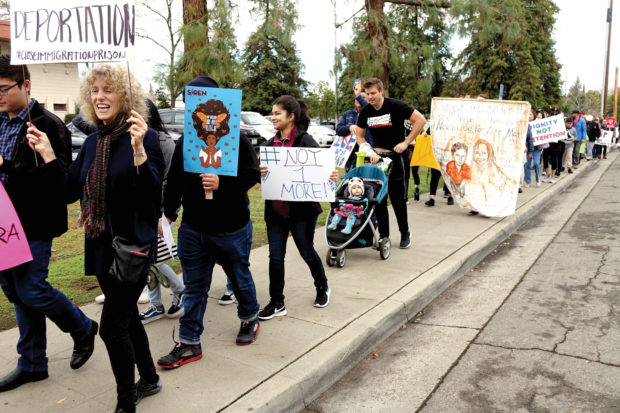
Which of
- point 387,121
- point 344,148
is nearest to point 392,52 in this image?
point 344,148

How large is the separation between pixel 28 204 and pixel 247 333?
5.49ft

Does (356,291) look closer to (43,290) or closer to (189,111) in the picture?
(189,111)

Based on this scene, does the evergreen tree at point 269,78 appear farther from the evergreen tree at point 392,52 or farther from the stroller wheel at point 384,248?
the stroller wheel at point 384,248

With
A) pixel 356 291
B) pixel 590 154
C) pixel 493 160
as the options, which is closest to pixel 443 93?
pixel 590 154

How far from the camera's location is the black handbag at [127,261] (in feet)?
8.81

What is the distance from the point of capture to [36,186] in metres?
3.07

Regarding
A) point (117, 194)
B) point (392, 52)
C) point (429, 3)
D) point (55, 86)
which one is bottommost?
point (117, 194)

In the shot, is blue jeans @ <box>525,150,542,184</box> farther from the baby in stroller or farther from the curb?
the baby in stroller

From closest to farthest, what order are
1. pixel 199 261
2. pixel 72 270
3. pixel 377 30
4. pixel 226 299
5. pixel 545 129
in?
pixel 199 261 → pixel 226 299 → pixel 72 270 → pixel 377 30 → pixel 545 129

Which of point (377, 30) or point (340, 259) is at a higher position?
point (377, 30)

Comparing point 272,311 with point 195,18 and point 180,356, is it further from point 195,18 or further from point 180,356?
point 195,18

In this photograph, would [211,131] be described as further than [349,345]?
No

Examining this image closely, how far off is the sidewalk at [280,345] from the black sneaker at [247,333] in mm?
43

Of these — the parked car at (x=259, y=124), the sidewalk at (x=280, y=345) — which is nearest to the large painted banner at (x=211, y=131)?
the sidewalk at (x=280, y=345)
